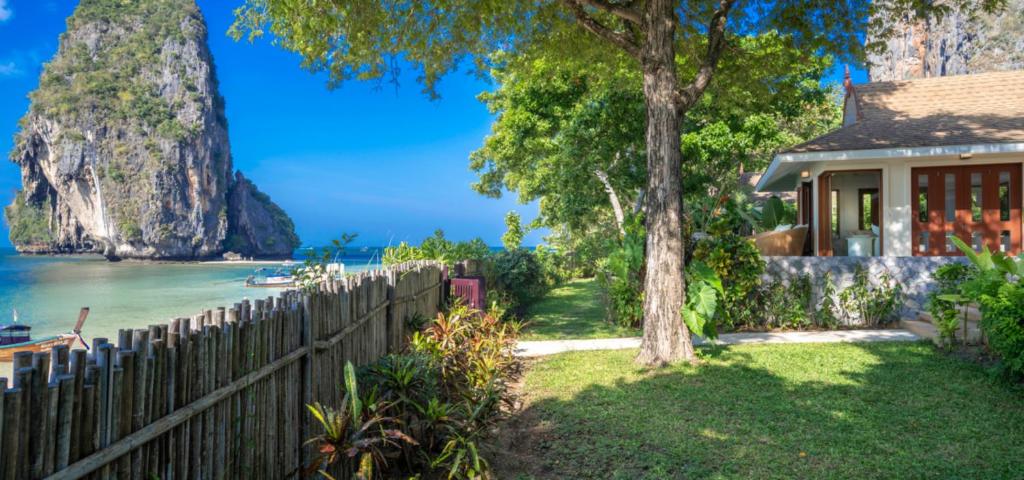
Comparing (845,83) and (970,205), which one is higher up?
(845,83)

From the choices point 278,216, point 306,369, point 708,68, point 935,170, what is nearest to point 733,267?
point 708,68

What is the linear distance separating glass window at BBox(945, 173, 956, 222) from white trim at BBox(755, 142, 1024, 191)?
3.16 feet

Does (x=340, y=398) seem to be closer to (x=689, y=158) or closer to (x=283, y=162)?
(x=689, y=158)

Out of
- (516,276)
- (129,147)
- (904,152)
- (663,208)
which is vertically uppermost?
(129,147)

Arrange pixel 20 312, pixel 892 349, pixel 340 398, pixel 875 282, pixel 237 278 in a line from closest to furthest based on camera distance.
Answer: pixel 340 398
pixel 892 349
pixel 875 282
pixel 20 312
pixel 237 278

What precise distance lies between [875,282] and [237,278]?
69.4 m

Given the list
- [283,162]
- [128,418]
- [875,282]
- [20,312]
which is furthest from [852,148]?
[283,162]

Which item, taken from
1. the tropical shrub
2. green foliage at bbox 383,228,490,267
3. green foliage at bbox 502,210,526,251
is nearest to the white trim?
green foliage at bbox 383,228,490,267

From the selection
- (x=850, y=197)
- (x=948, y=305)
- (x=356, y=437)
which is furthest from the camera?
(x=850, y=197)

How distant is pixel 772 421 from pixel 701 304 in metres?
2.95

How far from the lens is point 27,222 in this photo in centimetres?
10375

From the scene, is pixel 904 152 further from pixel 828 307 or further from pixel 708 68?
A: pixel 708 68

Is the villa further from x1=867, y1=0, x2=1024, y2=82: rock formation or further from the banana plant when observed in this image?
x1=867, y1=0, x2=1024, y2=82: rock formation

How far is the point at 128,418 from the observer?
236cm
